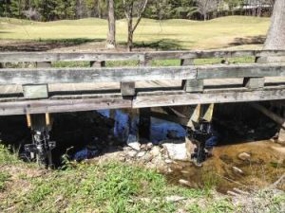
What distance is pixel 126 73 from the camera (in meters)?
6.97

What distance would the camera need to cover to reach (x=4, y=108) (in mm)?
6742

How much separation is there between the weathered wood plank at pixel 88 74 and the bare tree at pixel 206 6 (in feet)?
208

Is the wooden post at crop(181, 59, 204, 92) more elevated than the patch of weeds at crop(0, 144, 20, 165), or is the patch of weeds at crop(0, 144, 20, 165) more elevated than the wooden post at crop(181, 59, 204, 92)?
the wooden post at crop(181, 59, 204, 92)

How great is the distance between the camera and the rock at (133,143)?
8.78 m

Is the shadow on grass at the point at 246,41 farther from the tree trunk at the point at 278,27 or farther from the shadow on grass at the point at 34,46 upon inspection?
the shadow on grass at the point at 34,46

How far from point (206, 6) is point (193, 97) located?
211ft

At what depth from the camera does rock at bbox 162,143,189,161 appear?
27.8ft

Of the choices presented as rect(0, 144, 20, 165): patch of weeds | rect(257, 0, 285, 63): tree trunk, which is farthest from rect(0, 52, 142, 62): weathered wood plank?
rect(257, 0, 285, 63): tree trunk

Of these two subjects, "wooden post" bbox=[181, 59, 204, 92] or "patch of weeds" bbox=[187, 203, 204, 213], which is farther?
"wooden post" bbox=[181, 59, 204, 92]

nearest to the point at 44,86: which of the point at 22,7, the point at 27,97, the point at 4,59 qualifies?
the point at 27,97

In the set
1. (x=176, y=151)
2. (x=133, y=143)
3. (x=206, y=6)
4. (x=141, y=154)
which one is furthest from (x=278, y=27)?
(x=206, y=6)

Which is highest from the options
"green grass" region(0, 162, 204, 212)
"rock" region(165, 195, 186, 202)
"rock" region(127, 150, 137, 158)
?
"green grass" region(0, 162, 204, 212)

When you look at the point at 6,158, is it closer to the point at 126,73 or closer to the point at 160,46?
the point at 126,73

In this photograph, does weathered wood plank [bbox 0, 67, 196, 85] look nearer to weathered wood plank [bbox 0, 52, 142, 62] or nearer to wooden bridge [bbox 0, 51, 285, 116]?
wooden bridge [bbox 0, 51, 285, 116]
